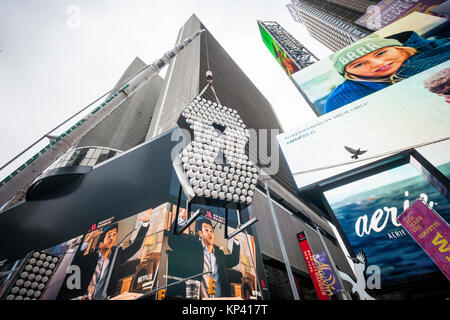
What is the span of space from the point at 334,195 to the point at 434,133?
16.0 feet

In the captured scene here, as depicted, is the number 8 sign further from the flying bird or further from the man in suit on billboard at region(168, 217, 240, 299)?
the flying bird

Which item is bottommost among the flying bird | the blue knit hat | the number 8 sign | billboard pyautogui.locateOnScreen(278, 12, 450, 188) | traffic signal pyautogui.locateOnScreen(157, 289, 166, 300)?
traffic signal pyautogui.locateOnScreen(157, 289, 166, 300)

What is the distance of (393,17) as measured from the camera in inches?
811

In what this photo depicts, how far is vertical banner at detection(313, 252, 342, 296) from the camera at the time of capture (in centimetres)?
1195

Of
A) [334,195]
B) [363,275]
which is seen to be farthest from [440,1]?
[363,275]

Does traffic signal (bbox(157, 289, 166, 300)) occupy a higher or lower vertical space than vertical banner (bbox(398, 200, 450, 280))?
lower

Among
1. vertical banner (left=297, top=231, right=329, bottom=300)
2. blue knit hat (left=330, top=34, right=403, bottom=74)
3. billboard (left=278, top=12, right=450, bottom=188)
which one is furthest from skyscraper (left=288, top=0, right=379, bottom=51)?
vertical banner (left=297, top=231, right=329, bottom=300)

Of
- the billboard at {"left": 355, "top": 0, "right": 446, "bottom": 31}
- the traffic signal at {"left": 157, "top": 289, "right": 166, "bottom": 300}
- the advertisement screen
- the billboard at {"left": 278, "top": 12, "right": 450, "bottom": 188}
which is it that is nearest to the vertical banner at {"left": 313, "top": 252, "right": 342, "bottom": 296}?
the advertisement screen

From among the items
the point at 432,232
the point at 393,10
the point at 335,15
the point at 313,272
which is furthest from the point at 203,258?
the point at 335,15

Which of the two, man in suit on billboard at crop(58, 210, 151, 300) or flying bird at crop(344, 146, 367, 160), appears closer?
man in suit on billboard at crop(58, 210, 151, 300)

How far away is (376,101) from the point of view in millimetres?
11172

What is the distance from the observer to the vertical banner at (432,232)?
4.87 metres

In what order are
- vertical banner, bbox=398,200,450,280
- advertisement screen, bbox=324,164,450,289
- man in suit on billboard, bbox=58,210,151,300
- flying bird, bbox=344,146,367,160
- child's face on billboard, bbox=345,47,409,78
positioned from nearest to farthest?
vertical banner, bbox=398,200,450,280, man in suit on billboard, bbox=58,210,151,300, advertisement screen, bbox=324,164,450,289, flying bird, bbox=344,146,367,160, child's face on billboard, bbox=345,47,409,78

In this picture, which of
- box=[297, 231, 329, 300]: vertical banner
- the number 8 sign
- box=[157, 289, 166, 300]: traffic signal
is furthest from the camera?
box=[297, 231, 329, 300]: vertical banner
